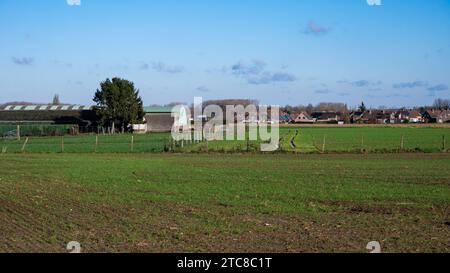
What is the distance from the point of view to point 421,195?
1516 cm

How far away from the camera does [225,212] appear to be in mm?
12195

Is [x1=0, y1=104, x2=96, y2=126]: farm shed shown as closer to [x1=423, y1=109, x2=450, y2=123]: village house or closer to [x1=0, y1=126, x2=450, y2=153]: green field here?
[x1=0, y1=126, x2=450, y2=153]: green field

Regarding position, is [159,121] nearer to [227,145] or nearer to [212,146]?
[227,145]

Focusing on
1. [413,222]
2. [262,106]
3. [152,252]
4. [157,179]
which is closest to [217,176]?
[157,179]

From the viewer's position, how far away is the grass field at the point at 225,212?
29.6 feet

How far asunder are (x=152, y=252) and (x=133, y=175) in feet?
42.8

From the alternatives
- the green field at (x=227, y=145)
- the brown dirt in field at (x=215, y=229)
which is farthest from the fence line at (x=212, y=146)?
the brown dirt in field at (x=215, y=229)

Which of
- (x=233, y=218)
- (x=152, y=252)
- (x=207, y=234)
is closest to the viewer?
(x=152, y=252)

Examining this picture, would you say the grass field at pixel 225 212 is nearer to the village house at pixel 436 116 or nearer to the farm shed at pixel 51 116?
the farm shed at pixel 51 116

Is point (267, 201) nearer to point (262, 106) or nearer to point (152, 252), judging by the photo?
point (152, 252)

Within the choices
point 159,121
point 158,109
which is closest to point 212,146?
point 159,121

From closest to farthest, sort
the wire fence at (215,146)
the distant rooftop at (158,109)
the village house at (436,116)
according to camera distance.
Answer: the wire fence at (215,146)
the distant rooftop at (158,109)
the village house at (436,116)

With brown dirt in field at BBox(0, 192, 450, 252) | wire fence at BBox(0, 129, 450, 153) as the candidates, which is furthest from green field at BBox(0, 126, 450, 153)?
brown dirt in field at BBox(0, 192, 450, 252)
